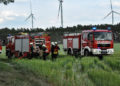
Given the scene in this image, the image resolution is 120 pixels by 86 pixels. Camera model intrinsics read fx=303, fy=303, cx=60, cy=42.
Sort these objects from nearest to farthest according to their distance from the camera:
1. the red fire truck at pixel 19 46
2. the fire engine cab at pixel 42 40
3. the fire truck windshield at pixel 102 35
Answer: the fire truck windshield at pixel 102 35 → the red fire truck at pixel 19 46 → the fire engine cab at pixel 42 40

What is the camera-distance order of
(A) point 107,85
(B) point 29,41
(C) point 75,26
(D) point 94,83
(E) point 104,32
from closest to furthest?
(A) point 107,85 < (D) point 94,83 < (E) point 104,32 < (B) point 29,41 < (C) point 75,26

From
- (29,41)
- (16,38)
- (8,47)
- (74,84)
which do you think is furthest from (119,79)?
(8,47)

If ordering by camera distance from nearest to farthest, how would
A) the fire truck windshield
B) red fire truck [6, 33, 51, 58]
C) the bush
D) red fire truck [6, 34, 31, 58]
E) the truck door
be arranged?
the bush < the fire truck windshield < the truck door < red fire truck [6, 33, 51, 58] < red fire truck [6, 34, 31, 58]

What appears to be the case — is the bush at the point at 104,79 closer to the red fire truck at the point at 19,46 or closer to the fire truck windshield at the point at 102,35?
the fire truck windshield at the point at 102,35

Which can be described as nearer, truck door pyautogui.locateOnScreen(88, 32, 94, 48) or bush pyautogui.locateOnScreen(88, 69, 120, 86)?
bush pyautogui.locateOnScreen(88, 69, 120, 86)

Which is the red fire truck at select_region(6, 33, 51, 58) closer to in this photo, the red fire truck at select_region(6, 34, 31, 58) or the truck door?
the red fire truck at select_region(6, 34, 31, 58)

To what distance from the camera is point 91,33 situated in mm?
23906

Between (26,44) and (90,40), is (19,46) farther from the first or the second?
(90,40)

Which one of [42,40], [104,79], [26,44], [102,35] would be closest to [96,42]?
[102,35]

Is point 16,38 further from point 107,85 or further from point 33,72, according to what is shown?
point 107,85

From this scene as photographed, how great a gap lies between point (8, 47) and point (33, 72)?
641 inches

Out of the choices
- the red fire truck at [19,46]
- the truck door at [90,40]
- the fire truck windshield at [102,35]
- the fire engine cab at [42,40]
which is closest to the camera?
the fire truck windshield at [102,35]

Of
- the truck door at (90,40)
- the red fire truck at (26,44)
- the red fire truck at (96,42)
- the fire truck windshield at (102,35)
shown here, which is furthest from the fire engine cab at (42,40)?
the fire truck windshield at (102,35)

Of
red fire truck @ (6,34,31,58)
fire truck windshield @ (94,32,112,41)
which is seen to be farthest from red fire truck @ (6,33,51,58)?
fire truck windshield @ (94,32,112,41)
